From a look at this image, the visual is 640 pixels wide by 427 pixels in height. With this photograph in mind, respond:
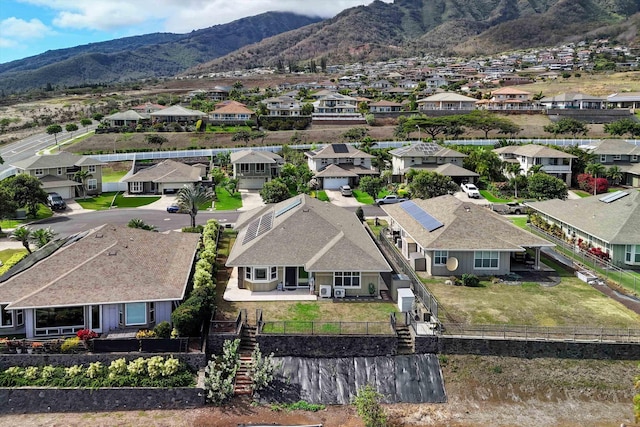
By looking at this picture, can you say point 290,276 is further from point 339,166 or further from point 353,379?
point 339,166

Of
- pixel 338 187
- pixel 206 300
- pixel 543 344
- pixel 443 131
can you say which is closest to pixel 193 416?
pixel 206 300

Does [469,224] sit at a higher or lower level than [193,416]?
higher

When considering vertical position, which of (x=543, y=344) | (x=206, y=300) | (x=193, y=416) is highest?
(x=206, y=300)

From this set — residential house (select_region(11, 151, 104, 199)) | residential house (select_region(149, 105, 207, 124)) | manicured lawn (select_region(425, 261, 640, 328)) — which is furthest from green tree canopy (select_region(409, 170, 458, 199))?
residential house (select_region(149, 105, 207, 124))

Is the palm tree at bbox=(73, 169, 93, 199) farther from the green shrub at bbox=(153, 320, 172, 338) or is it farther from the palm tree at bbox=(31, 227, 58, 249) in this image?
the green shrub at bbox=(153, 320, 172, 338)

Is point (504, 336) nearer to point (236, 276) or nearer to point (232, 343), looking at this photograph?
point (232, 343)
